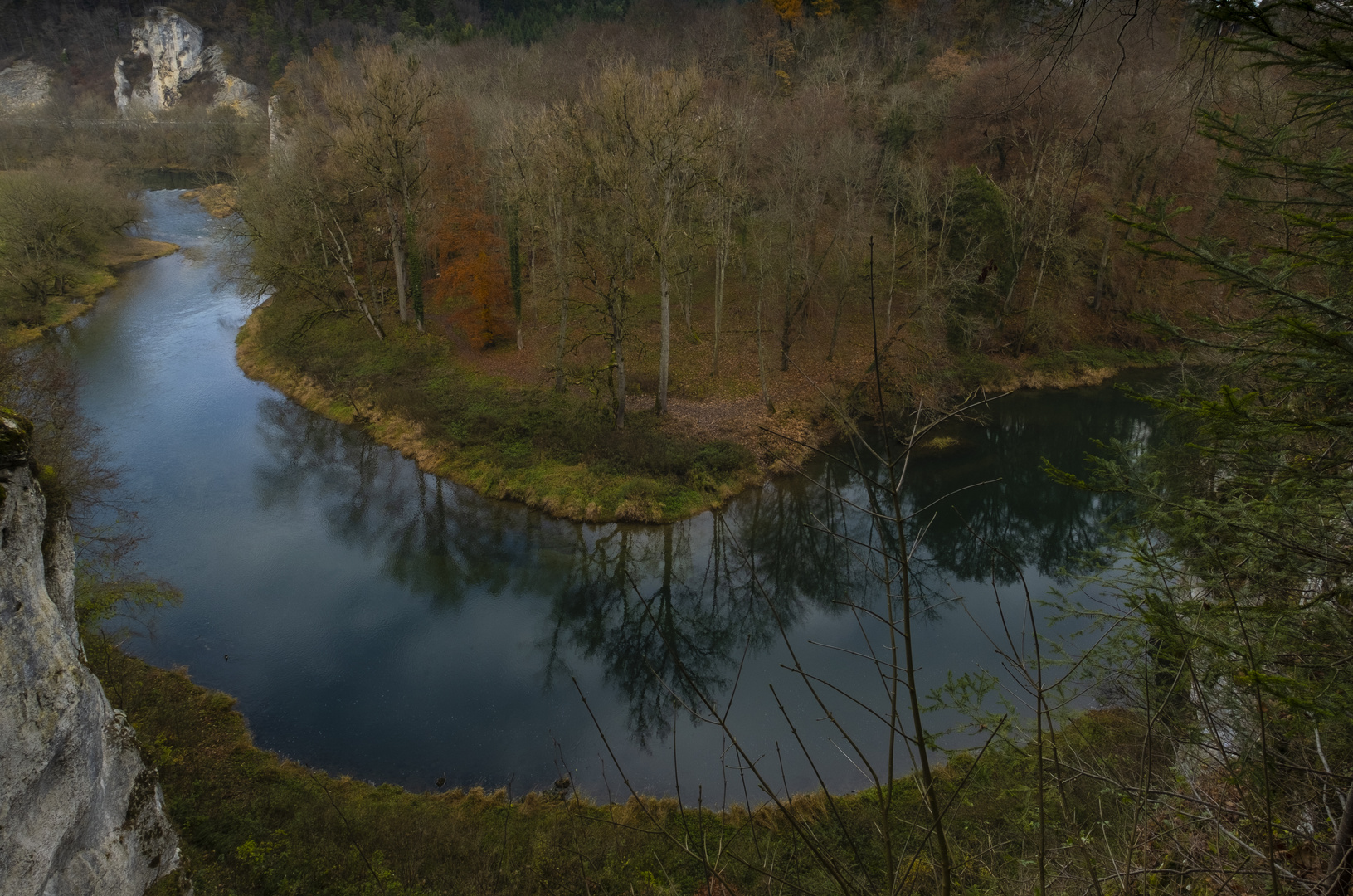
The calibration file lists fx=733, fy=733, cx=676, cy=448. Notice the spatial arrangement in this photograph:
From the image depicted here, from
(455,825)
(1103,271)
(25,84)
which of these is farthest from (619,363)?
(25,84)

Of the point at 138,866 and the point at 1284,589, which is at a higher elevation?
the point at 1284,589

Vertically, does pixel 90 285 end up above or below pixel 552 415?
below

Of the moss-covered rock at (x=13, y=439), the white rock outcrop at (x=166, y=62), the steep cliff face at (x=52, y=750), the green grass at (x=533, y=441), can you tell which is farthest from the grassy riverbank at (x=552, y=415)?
the white rock outcrop at (x=166, y=62)

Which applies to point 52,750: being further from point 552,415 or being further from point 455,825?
point 552,415

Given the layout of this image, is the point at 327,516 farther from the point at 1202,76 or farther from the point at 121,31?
the point at 121,31

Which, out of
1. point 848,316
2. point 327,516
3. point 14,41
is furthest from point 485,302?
point 14,41

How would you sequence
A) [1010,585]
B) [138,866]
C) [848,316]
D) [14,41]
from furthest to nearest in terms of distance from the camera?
1. [14,41]
2. [848,316]
3. [1010,585]
4. [138,866]

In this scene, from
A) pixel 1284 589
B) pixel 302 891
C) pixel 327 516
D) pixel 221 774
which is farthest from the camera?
pixel 327 516
